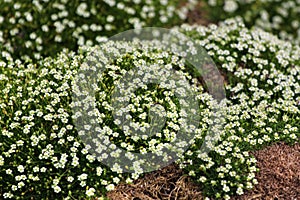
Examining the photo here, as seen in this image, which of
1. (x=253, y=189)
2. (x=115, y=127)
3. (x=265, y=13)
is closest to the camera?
(x=253, y=189)

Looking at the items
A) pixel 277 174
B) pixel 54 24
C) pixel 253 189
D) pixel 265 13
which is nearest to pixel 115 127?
pixel 253 189

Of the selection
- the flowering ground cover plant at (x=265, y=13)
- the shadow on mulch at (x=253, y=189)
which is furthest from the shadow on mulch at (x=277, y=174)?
the flowering ground cover plant at (x=265, y=13)

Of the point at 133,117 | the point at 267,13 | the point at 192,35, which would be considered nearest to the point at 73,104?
the point at 133,117

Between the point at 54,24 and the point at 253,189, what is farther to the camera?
the point at 54,24

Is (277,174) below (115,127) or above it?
below

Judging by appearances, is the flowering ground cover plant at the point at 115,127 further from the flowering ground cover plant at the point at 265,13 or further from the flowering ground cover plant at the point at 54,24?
the flowering ground cover plant at the point at 265,13

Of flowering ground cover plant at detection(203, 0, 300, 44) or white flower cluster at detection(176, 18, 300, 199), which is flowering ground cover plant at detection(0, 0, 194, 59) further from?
flowering ground cover plant at detection(203, 0, 300, 44)

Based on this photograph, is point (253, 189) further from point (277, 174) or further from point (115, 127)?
A: point (115, 127)
